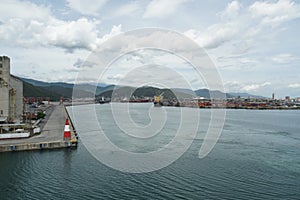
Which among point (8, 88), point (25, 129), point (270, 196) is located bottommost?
point (270, 196)

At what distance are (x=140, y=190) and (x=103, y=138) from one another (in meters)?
6.96

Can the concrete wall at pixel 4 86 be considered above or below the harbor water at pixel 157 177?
above

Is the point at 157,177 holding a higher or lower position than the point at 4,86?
lower

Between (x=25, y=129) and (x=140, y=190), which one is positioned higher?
(x=25, y=129)

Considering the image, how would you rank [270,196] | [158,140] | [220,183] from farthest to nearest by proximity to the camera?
[158,140]
[220,183]
[270,196]

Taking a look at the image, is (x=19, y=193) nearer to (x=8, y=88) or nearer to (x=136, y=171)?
(x=136, y=171)

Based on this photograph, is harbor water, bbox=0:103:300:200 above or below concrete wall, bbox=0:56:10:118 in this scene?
below

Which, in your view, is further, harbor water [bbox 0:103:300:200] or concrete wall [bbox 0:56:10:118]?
concrete wall [bbox 0:56:10:118]

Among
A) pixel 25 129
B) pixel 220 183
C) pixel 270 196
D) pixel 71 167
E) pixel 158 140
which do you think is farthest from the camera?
pixel 158 140

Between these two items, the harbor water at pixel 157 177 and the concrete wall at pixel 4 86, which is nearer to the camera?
the harbor water at pixel 157 177

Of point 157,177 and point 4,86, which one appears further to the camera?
point 4,86

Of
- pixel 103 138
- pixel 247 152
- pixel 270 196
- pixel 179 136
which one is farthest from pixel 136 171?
pixel 179 136

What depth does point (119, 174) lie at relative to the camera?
23.2 feet

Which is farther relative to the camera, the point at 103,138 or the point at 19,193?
the point at 103,138
